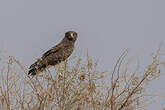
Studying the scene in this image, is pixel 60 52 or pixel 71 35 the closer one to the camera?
pixel 60 52

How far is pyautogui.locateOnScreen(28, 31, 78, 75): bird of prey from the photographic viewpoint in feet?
29.0

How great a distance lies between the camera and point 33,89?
18.9 feet

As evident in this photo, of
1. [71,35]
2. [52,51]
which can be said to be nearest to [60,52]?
[52,51]

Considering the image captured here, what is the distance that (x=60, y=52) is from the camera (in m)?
9.49

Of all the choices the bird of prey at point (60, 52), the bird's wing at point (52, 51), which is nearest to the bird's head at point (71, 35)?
the bird of prey at point (60, 52)

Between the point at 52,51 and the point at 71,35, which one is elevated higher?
the point at 71,35

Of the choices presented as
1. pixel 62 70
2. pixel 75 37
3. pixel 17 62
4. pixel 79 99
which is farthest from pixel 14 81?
pixel 75 37

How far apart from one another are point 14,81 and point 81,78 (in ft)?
3.40

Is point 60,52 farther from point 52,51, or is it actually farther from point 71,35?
point 71,35

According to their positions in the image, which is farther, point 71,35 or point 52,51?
point 71,35

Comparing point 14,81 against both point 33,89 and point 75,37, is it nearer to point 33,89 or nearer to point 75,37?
point 33,89

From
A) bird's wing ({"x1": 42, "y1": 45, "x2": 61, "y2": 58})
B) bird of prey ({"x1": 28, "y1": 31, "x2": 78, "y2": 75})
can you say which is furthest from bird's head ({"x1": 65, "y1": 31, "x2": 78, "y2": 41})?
bird's wing ({"x1": 42, "y1": 45, "x2": 61, "y2": 58})

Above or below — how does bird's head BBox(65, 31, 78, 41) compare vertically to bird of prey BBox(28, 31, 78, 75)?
above

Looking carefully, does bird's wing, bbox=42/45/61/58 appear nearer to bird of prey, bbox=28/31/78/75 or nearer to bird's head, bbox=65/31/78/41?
bird of prey, bbox=28/31/78/75
